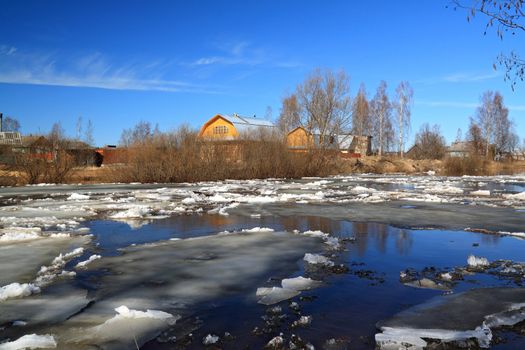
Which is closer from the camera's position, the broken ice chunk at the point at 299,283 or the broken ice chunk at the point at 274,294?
the broken ice chunk at the point at 274,294

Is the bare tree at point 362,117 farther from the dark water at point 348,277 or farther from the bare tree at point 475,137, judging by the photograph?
the dark water at point 348,277

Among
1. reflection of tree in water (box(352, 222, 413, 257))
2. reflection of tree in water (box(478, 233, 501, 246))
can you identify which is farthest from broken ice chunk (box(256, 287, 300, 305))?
reflection of tree in water (box(478, 233, 501, 246))

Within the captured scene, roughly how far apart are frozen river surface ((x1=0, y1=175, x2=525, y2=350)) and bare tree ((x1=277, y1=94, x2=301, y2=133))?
41.4 m

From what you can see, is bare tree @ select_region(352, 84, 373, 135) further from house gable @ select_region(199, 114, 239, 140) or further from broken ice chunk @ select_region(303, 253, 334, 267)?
broken ice chunk @ select_region(303, 253, 334, 267)

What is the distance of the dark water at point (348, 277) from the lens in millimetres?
3617

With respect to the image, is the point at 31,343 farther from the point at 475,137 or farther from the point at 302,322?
the point at 475,137

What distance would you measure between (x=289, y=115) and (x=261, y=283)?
170 ft

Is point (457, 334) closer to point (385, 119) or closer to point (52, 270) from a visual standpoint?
point (52, 270)

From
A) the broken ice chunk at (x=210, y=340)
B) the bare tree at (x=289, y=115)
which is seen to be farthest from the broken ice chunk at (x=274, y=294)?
the bare tree at (x=289, y=115)

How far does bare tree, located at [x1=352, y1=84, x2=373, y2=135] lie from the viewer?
195ft

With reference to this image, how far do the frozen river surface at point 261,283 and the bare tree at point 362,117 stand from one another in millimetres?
50279

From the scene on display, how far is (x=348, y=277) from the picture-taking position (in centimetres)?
532

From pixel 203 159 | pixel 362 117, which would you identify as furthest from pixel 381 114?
pixel 203 159

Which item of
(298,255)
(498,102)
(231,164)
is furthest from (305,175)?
(498,102)
